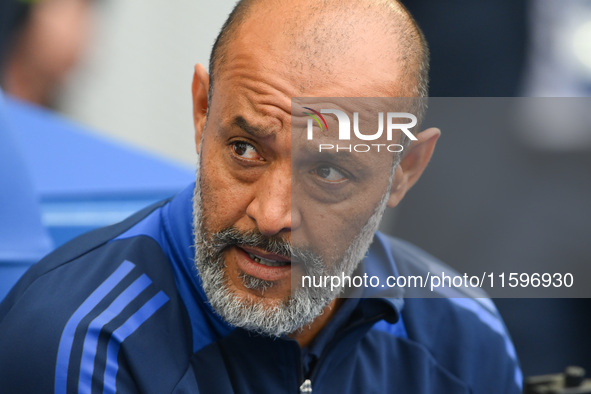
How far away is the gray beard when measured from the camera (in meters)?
1.13

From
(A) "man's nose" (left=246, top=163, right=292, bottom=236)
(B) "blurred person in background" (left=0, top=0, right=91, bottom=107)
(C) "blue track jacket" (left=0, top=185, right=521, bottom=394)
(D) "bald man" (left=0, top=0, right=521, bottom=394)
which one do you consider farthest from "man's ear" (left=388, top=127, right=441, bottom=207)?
(B) "blurred person in background" (left=0, top=0, right=91, bottom=107)

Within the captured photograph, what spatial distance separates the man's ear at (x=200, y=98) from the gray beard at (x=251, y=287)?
11 centimetres

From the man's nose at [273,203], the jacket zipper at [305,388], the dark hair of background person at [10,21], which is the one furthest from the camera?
the dark hair of background person at [10,21]

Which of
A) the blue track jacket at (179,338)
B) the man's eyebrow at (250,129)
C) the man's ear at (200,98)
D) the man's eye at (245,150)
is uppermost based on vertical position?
the man's ear at (200,98)

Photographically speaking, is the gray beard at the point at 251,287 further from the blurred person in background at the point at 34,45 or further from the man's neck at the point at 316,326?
the blurred person in background at the point at 34,45

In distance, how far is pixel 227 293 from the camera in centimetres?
114

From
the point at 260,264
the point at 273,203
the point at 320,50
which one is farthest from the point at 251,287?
the point at 320,50

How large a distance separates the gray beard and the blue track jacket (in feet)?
0.16

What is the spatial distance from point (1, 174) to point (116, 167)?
0.47 meters

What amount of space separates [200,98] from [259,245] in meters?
0.33

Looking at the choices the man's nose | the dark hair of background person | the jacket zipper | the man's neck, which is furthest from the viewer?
the dark hair of background person

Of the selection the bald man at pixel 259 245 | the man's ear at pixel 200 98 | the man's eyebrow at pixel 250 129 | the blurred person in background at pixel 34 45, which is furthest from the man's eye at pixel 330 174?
the blurred person in background at pixel 34 45

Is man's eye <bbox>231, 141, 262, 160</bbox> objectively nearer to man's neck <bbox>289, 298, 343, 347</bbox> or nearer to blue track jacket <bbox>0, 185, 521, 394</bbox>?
blue track jacket <bbox>0, 185, 521, 394</bbox>

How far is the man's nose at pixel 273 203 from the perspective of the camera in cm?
108
